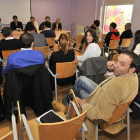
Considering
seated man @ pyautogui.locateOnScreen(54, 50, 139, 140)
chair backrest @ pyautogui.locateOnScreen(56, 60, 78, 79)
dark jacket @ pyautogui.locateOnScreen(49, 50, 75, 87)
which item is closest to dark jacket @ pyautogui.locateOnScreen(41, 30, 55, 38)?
dark jacket @ pyautogui.locateOnScreen(49, 50, 75, 87)

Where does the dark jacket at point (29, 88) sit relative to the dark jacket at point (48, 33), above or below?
below

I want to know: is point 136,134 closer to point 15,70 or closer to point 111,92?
point 111,92

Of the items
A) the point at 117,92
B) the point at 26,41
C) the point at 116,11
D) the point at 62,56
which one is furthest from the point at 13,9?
the point at 117,92

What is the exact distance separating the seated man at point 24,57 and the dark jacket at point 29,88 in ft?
0.19

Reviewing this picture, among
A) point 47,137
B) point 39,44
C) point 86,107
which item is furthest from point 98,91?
point 39,44

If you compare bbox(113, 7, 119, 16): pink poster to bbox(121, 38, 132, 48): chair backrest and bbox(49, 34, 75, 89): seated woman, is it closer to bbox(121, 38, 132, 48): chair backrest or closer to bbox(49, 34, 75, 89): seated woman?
bbox(121, 38, 132, 48): chair backrest

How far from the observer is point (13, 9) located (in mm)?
7734

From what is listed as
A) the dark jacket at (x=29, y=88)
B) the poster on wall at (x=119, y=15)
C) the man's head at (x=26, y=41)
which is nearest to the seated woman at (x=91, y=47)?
the dark jacket at (x=29, y=88)

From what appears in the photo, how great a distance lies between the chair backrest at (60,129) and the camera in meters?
1.01

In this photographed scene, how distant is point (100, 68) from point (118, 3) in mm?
4677

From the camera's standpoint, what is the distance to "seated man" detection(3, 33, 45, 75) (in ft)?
6.41

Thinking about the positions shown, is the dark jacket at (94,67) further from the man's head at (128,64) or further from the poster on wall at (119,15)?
the poster on wall at (119,15)

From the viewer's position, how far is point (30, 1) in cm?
789

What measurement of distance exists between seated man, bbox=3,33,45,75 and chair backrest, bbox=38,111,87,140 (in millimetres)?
1141
